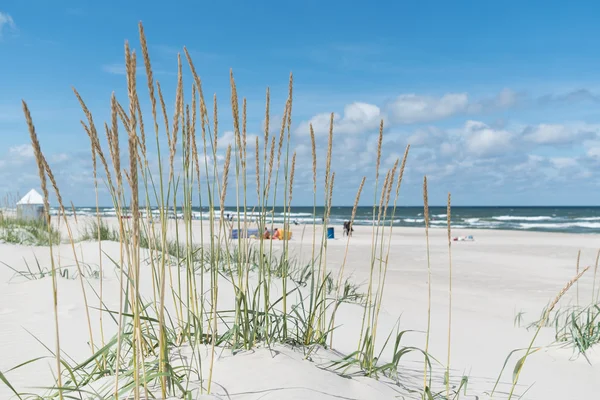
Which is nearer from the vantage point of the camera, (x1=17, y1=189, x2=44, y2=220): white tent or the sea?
(x1=17, y1=189, x2=44, y2=220): white tent

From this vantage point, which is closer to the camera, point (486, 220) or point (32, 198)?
point (32, 198)

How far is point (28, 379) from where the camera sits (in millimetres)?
2254

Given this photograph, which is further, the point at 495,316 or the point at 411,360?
the point at 495,316

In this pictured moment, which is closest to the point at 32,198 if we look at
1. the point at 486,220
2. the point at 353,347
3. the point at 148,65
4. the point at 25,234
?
the point at 25,234

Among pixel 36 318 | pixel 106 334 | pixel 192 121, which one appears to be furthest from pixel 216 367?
pixel 36 318

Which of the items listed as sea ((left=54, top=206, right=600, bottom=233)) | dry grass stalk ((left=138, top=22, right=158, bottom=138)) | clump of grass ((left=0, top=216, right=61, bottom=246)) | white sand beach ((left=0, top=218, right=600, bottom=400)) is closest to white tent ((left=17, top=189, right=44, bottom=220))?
clump of grass ((left=0, top=216, right=61, bottom=246))

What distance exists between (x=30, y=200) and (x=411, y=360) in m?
13.9

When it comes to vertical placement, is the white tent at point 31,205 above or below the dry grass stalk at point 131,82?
below

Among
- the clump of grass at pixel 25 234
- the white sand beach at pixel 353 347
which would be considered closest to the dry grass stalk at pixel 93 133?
the white sand beach at pixel 353 347

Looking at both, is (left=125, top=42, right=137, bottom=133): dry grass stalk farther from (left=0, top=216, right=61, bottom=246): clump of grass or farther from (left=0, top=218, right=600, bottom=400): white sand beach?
(left=0, top=216, right=61, bottom=246): clump of grass

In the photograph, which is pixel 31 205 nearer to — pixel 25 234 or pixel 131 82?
pixel 25 234

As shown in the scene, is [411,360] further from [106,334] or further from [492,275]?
[492,275]

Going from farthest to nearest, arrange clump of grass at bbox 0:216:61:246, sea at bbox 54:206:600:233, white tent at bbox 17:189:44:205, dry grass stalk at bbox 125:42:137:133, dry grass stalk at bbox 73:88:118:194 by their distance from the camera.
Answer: sea at bbox 54:206:600:233 < white tent at bbox 17:189:44:205 < clump of grass at bbox 0:216:61:246 < dry grass stalk at bbox 73:88:118:194 < dry grass stalk at bbox 125:42:137:133

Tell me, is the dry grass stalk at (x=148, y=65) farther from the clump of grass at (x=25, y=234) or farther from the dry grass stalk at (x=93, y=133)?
the clump of grass at (x=25, y=234)
